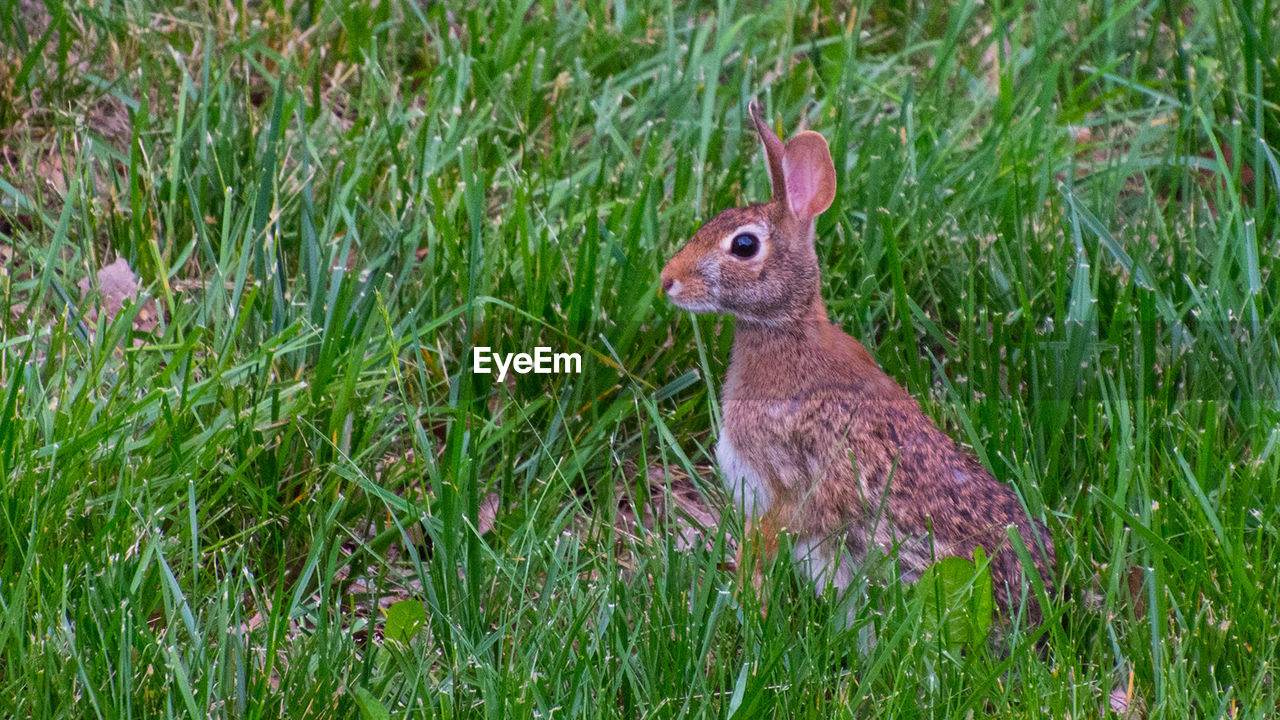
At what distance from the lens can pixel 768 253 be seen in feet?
13.2

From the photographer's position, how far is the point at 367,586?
151 inches

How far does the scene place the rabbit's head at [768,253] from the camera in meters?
3.98

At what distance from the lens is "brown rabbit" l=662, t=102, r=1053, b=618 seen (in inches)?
146

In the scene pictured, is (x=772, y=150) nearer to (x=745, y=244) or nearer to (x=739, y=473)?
(x=745, y=244)

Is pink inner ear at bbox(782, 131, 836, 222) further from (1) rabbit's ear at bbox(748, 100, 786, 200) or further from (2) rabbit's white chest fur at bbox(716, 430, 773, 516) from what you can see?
(2) rabbit's white chest fur at bbox(716, 430, 773, 516)

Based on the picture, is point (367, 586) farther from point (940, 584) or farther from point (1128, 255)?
point (1128, 255)

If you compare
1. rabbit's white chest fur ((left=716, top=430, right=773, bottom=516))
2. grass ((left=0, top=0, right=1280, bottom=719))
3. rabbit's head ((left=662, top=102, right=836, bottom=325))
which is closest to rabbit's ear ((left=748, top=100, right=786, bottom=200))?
rabbit's head ((left=662, top=102, right=836, bottom=325))

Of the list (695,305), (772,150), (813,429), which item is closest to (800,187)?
(772,150)

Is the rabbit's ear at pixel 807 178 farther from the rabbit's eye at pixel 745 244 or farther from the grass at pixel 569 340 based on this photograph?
the grass at pixel 569 340

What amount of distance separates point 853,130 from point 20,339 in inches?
115

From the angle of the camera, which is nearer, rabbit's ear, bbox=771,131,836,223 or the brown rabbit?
the brown rabbit

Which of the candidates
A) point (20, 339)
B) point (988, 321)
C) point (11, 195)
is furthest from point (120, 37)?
point (988, 321)

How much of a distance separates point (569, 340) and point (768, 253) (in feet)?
2.19

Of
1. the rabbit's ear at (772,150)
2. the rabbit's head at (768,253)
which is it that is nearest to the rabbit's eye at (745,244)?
the rabbit's head at (768,253)
